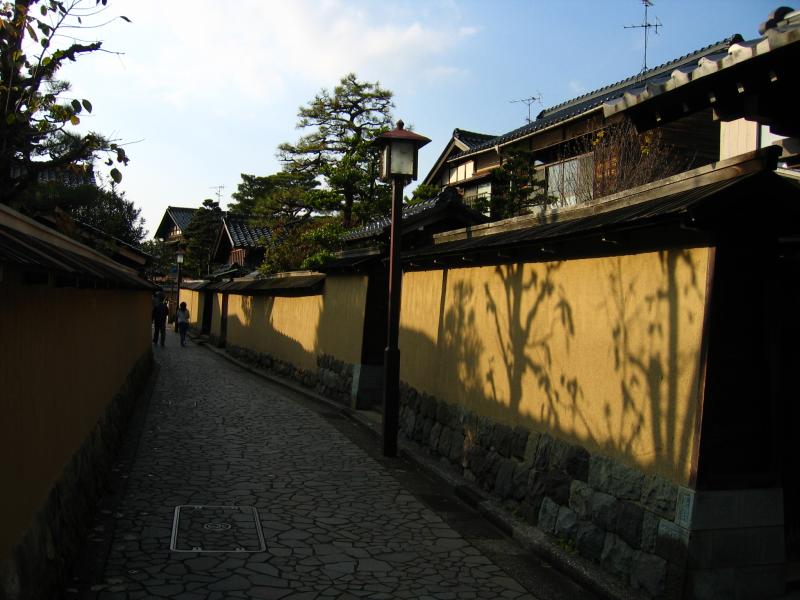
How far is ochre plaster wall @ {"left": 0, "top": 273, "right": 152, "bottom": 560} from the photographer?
13.9ft

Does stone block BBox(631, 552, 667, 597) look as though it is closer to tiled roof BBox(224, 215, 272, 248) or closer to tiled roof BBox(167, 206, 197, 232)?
tiled roof BBox(224, 215, 272, 248)

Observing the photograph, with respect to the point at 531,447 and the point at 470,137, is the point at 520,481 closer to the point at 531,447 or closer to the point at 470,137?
the point at 531,447

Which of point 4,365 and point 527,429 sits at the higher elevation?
point 4,365

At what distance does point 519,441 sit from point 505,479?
53cm

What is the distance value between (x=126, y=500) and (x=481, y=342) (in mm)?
4791

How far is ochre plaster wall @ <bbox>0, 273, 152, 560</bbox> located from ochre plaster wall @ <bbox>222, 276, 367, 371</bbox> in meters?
7.71

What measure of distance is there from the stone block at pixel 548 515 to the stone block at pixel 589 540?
0.45 m

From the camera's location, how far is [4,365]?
4.25 m

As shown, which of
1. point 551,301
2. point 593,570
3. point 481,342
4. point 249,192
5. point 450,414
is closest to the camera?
point 593,570

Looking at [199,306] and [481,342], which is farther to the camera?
A: [199,306]

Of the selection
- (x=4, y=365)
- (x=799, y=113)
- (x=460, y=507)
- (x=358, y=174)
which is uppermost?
(x=358, y=174)

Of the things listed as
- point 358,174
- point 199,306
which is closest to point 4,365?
point 358,174

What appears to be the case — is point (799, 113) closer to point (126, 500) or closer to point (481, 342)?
point (481, 342)

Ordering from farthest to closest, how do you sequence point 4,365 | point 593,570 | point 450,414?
point 450,414, point 593,570, point 4,365
